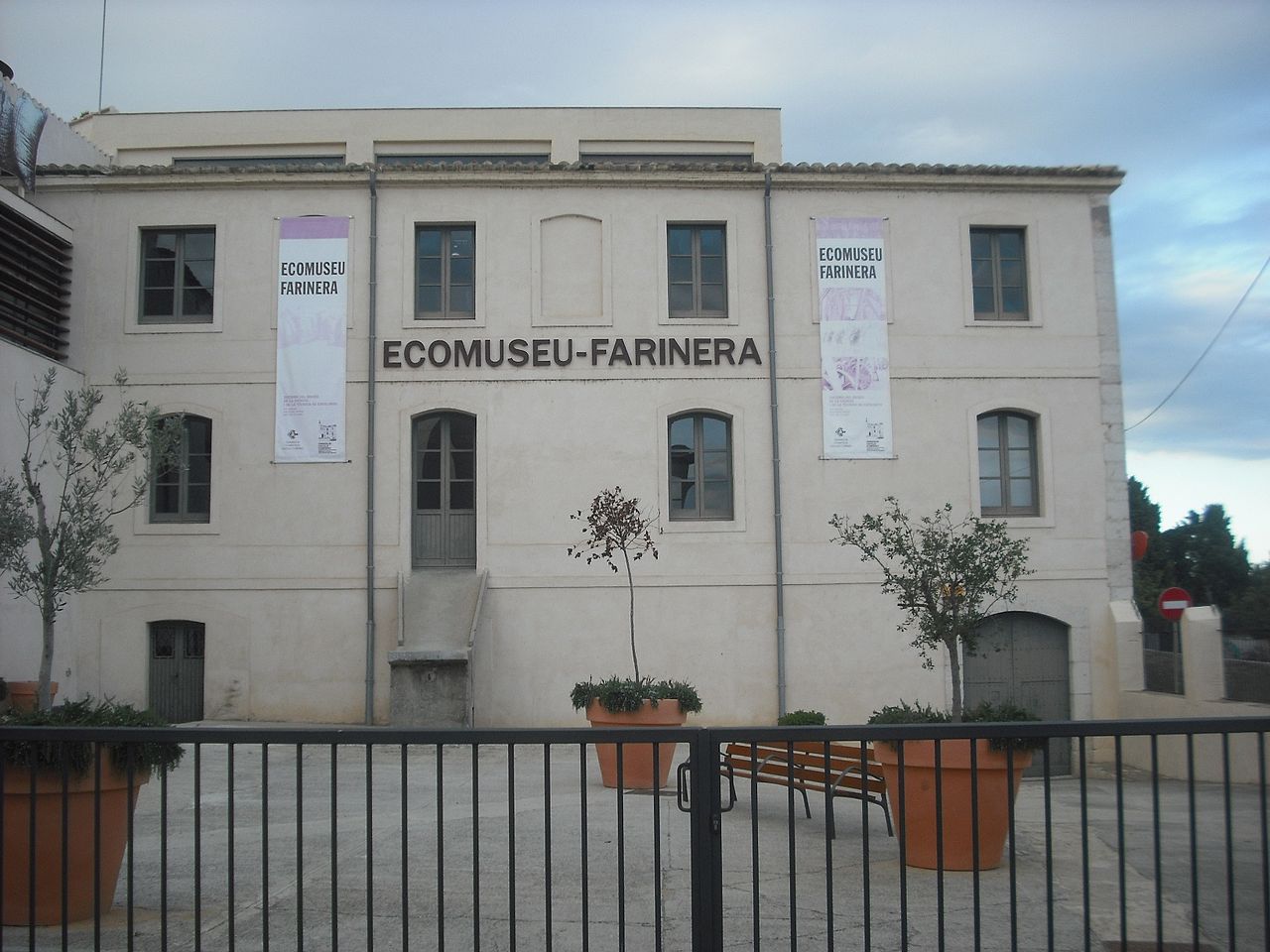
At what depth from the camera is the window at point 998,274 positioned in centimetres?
1920

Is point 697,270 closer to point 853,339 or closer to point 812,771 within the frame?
point 853,339

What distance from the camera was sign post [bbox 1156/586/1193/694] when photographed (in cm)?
1644

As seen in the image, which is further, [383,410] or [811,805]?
[383,410]

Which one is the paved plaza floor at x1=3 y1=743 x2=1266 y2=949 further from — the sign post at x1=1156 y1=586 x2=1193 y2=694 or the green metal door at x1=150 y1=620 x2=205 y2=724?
the green metal door at x1=150 y1=620 x2=205 y2=724

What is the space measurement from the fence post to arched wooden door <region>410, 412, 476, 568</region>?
14.3m

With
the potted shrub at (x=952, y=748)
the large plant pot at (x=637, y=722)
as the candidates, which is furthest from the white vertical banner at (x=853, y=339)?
the potted shrub at (x=952, y=748)

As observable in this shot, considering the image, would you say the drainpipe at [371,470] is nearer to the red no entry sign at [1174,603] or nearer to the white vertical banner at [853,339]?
the white vertical banner at [853,339]

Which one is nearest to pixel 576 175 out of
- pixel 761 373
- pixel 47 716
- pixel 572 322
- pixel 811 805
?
pixel 572 322

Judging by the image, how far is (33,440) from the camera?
662 inches

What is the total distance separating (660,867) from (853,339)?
14.9m

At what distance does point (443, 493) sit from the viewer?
61.2 feet

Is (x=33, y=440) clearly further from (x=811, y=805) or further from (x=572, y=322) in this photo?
(x=811, y=805)

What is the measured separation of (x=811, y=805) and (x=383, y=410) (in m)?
10.1

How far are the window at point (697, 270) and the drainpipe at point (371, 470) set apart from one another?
4843 mm
